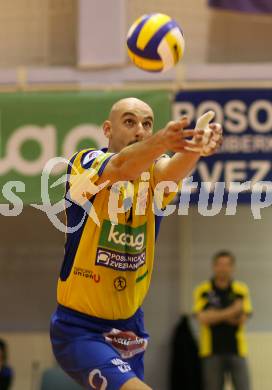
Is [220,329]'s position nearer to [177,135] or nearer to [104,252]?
[104,252]

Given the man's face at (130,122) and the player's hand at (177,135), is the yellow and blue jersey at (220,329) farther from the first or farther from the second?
the player's hand at (177,135)

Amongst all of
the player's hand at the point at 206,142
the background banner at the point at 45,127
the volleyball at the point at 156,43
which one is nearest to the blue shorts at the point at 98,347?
the player's hand at the point at 206,142

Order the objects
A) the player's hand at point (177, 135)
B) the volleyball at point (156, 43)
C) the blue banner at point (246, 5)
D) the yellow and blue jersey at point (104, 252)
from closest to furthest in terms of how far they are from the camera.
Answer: the player's hand at point (177, 135)
the volleyball at point (156, 43)
the yellow and blue jersey at point (104, 252)
the blue banner at point (246, 5)

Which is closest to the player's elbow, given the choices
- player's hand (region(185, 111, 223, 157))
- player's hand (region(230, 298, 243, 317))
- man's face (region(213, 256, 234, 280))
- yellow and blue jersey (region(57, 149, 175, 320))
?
player's hand (region(230, 298, 243, 317))

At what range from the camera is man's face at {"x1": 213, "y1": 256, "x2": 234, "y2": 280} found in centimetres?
838

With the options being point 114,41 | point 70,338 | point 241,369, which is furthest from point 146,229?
point 114,41

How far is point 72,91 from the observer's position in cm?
902

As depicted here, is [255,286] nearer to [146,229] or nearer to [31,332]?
[31,332]

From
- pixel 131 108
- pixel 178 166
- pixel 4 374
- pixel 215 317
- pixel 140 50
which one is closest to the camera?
pixel 178 166

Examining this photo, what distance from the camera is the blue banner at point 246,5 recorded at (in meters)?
9.78

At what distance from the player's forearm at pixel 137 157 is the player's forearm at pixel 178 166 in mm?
255

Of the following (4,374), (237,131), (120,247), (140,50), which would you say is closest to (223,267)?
(237,131)

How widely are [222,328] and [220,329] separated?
0.07ft

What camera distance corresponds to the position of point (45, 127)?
885cm
